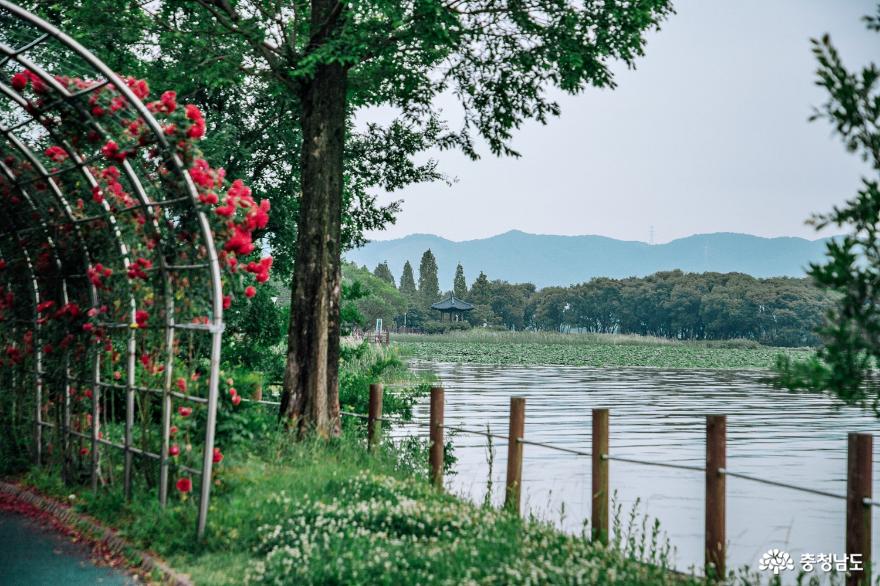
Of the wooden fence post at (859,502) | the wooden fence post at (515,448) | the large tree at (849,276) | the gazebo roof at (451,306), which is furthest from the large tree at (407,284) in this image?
the large tree at (849,276)

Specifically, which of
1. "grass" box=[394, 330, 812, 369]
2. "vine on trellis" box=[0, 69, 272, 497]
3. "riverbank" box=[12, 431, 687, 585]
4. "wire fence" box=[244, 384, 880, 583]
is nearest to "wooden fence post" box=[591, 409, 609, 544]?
"wire fence" box=[244, 384, 880, 583]

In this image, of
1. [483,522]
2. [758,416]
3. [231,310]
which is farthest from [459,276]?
[483,522]

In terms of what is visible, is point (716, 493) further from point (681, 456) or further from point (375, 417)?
point (681, 456)

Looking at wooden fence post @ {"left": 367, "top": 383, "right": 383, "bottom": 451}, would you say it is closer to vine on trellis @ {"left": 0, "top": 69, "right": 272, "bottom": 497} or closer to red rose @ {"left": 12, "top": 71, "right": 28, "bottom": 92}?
vine on trellis @ {"left": 0, "top": 69, "right": 272, "bottom": 497}

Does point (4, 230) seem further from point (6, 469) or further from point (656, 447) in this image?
point (656, 447)

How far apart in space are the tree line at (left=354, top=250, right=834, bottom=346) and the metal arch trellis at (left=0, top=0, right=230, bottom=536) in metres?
78.2

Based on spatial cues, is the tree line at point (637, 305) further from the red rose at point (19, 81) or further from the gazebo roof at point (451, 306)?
the red rose at point (19, 81)

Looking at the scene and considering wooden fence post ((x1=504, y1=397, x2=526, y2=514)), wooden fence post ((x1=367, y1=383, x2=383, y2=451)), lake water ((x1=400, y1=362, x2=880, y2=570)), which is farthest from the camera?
lake water ((x1=400, y1=362, x2=880, y2=570))

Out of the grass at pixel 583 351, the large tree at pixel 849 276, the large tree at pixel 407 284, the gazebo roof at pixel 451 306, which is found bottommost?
the grass at pixel 583 351

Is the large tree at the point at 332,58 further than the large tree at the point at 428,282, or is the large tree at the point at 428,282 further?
the large tree at the point at 428,282

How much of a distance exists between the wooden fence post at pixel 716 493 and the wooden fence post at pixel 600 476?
3.72ft

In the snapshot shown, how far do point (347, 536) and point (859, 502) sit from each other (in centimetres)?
341

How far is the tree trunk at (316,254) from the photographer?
11859mm

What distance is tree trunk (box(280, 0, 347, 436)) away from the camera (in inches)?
467
